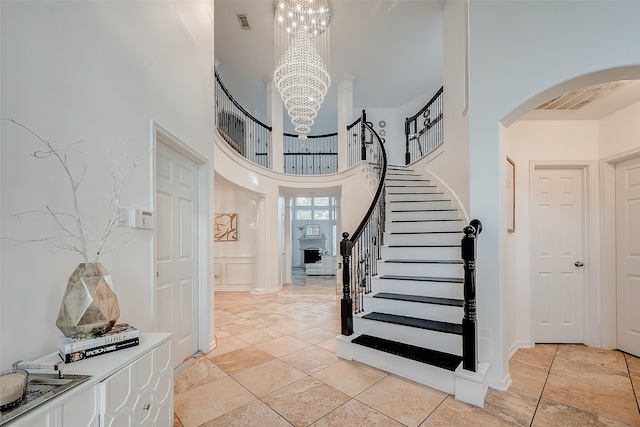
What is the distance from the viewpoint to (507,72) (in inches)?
92.4

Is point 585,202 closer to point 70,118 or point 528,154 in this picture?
point 528,154

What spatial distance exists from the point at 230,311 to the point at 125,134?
365cm

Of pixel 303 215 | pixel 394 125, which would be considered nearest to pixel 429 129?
pixel 394 125

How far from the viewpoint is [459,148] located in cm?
394

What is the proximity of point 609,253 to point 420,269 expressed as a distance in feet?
6.82

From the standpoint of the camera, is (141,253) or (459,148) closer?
(141,253)

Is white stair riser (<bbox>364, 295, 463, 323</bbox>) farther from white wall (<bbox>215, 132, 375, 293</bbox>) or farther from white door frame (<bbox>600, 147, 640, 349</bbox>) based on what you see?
white wall (<bbox>215, 132, 375, 293</bbox>)

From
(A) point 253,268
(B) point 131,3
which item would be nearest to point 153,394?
(B) point 131,3

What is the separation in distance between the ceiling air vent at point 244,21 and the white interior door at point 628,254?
232 inches

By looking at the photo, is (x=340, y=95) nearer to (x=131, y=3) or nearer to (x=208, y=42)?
A: (x=208, y=42)

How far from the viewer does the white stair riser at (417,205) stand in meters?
4.39

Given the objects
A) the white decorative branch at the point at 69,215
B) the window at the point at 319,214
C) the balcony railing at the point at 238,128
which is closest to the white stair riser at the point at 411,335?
the white decorative branch at the point at 69,215

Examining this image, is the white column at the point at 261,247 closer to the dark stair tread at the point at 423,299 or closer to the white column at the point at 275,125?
the white column at the point at 275,125

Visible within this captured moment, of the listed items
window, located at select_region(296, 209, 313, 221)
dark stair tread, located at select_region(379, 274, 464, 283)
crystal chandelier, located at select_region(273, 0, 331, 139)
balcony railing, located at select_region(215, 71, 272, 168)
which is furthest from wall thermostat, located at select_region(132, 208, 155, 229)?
window, located at select_region(296, 209, 313, 221)
